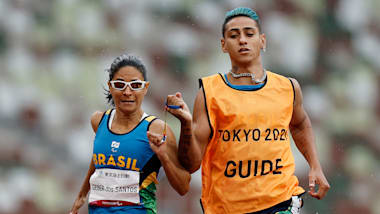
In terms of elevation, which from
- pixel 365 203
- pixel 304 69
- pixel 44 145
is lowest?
pixel 365 203

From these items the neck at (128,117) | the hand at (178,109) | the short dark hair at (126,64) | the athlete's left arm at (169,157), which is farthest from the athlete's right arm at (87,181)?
the hand at (178,109)

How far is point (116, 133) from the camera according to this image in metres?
4.21

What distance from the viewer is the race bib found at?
13.4 feet

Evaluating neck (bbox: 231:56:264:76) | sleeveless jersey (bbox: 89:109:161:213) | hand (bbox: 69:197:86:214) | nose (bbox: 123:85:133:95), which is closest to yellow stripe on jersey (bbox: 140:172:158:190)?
sleeveless jersey (bbox: 89:109:161:213)

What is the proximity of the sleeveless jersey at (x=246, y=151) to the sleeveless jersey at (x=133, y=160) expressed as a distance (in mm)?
354

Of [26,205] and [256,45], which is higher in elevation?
[256,45]

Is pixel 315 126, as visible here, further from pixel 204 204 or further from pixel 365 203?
pixel 204 204

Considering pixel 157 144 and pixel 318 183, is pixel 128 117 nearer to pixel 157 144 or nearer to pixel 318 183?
pixel 157 144

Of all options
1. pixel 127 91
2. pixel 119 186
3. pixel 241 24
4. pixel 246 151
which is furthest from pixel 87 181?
pixel 241 24

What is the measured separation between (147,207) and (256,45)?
113cm

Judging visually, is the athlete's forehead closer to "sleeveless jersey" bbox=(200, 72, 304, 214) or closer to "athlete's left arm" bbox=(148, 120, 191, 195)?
"sleeveless jersey" bbox=(200, 72, 304, 214)

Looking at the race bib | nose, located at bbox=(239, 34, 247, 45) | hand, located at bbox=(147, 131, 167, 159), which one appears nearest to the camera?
hand, located at bbox=(147, 131, 167, 159)

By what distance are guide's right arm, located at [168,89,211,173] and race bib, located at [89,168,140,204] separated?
0.97 feet

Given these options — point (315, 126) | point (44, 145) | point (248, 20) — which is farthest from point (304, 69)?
point (248, 20)
